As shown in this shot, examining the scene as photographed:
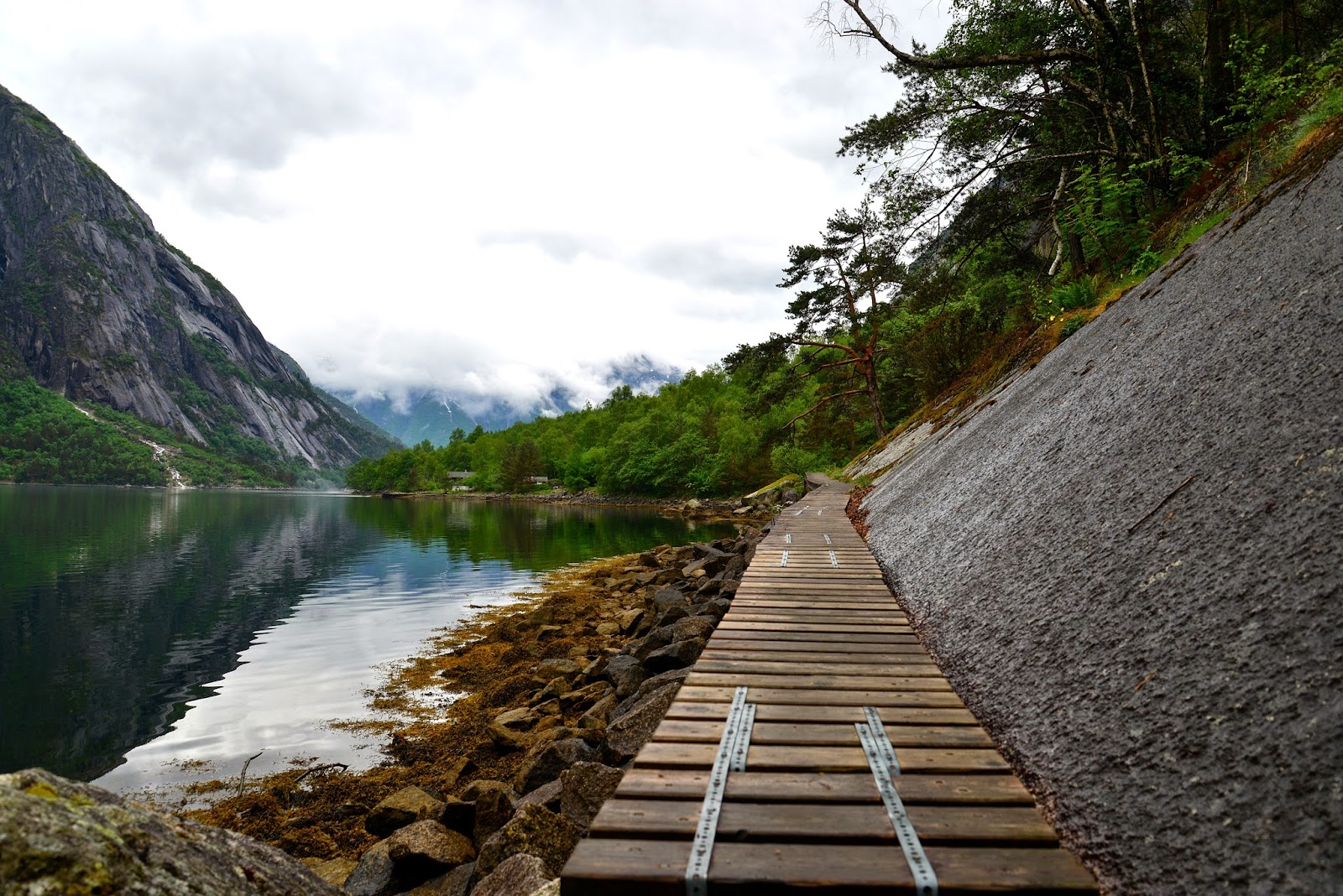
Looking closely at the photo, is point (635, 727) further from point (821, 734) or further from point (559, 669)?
point (559, 669)

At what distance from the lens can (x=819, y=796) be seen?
10.4ft

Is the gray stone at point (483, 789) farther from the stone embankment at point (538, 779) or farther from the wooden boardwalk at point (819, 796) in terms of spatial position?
the wooden boardwalk at point (819, 796)

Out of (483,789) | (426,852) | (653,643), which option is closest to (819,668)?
(483,789)

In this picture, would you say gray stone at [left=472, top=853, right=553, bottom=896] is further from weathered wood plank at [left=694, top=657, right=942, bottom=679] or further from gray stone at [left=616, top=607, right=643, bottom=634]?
gray stone at [left=616, top=607, right=643, bottom=634]

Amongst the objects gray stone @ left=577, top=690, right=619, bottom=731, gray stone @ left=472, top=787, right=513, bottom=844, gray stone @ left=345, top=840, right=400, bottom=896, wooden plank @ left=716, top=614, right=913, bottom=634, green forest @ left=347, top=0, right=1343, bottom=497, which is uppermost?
green forest @ left=347, top=0, right=1343, bottom=497

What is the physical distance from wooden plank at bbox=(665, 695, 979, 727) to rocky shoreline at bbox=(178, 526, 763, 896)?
1.23m

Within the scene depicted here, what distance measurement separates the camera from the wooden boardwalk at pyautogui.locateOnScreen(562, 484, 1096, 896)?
8.64 ft

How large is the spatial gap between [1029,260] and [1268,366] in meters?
18.8

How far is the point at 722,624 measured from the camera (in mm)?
6422

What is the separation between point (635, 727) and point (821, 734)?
9.17ft

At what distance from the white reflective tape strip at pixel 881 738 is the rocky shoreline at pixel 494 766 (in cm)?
208

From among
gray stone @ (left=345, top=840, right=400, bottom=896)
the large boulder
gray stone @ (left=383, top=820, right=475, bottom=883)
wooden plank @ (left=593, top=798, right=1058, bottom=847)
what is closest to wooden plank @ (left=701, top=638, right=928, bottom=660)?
wooden plank @ (left=593, top=798, right=1058, bottom=847)

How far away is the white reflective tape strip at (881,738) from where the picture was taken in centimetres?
349

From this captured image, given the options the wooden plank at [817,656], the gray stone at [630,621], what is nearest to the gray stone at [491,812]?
the wooden plank at [817,656]
